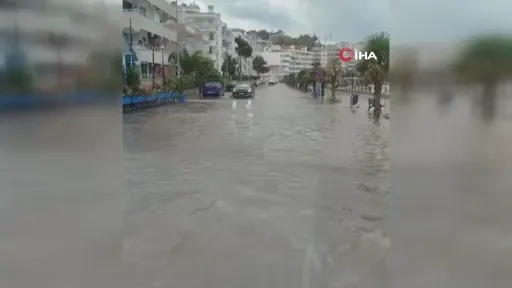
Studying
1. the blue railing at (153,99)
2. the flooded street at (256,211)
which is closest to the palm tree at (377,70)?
the flooded street at (256,211)

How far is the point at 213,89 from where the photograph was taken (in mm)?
14078

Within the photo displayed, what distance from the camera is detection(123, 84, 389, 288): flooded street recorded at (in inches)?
81.5

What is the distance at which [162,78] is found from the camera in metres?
10.6

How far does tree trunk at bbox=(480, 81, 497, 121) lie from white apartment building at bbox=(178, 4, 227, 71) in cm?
599

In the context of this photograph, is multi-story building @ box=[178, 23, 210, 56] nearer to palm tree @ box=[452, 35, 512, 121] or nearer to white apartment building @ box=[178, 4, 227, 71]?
white apartment building @ box=[178, 4, 227, 71]

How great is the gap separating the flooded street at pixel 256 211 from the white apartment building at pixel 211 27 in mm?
6229

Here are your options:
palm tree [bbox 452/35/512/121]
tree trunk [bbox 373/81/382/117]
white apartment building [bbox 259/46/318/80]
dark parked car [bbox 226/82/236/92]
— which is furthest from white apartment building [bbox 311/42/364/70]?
palm tree [bbox 452/35/512/121]

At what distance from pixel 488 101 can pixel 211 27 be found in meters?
9.12

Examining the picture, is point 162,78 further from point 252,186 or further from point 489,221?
point 489,221

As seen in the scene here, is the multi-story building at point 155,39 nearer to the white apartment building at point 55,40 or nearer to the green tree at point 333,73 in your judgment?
the white apartment building at point 55,40

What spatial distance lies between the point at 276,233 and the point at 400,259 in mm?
594

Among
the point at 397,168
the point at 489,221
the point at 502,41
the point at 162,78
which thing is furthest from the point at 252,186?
the point at 162,78

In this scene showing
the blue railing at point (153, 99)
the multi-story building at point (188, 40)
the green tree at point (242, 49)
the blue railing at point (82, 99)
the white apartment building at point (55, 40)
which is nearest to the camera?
the white apartment building at point (55, 40)

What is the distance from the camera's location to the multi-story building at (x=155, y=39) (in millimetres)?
7632
